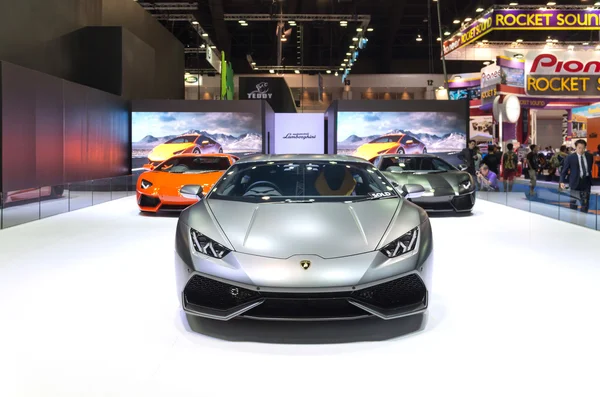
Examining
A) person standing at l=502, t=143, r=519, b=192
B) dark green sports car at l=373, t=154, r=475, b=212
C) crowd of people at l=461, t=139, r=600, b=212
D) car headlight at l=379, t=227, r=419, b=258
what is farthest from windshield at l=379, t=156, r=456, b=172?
A: car headlight at l=379, t=227, r=419, b=258

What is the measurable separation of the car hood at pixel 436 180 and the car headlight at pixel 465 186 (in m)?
0.06

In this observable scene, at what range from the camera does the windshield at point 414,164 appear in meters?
10.0

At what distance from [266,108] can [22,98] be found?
30.7 ft

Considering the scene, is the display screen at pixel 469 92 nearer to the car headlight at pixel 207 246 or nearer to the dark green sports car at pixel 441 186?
the dark green sports car at pixel 441 186

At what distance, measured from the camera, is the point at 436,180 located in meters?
9.39

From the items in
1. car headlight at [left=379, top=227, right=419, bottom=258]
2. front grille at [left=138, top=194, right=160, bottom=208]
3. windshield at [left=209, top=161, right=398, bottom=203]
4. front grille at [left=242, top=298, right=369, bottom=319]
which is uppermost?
windshield at [left=209, top=161, right=398, bottom=203]

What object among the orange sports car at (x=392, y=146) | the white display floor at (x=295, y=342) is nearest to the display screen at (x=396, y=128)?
the orange sports car at (x=392, y=146)

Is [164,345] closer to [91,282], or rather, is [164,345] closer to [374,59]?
[91,282]

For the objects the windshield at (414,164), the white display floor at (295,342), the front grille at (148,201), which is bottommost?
the white display floor at (295,342)

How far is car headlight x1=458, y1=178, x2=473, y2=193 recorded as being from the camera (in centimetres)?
937

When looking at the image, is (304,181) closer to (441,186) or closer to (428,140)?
(441,186)

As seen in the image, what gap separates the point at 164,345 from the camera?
2994mm

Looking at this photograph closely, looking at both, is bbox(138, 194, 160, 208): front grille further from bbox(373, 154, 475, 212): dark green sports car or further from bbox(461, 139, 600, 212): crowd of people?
bbox(461, 139, 600, 212): crowd of people

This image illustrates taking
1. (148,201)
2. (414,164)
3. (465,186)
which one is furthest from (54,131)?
(465,186)
